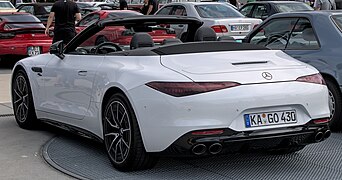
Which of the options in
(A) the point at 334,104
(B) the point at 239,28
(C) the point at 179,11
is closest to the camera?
(A) the point at 334,104

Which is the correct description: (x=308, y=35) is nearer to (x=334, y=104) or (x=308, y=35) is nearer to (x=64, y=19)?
(x=334, y=104)

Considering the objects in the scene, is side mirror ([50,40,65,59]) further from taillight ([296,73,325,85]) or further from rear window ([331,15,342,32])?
rear window ([331,15,342,32])

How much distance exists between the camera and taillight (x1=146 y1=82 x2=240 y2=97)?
495cm

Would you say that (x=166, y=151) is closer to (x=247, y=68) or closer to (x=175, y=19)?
(x=247, y=68)

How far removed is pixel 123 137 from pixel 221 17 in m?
10.2

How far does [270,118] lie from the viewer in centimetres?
509

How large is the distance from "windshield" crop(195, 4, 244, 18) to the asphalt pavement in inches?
302

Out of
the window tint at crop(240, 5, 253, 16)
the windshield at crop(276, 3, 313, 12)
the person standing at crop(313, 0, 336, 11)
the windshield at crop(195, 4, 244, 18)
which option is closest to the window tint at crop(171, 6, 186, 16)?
the windshield at crop(195, 4, 244, 18)

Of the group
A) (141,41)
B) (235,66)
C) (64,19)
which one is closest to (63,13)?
(64,19)

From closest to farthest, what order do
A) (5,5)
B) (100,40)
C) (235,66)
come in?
(235,66) → (100,40) → (5,5)

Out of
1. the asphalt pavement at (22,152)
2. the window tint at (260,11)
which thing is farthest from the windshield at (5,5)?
the asphalt pavement at (22,152)

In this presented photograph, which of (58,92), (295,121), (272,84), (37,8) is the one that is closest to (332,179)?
(295,121)

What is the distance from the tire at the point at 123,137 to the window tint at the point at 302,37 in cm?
298

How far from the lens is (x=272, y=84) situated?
514 cm
